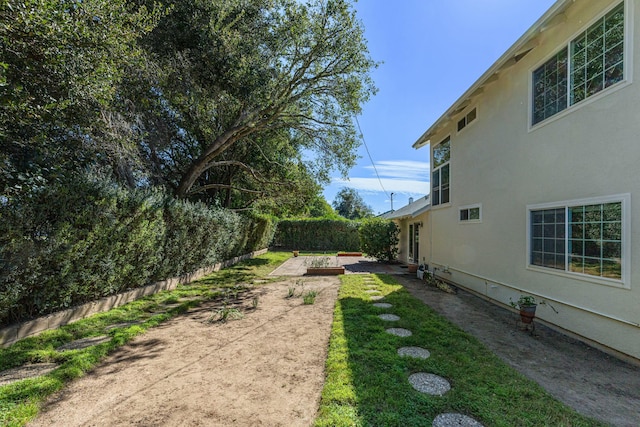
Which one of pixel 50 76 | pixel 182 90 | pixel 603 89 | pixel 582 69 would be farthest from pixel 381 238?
pixel 50 76

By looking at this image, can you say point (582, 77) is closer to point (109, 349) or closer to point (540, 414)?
point (540, 414)

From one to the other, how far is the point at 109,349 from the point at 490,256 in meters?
8.25

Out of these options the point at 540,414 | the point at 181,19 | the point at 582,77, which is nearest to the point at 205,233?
the point at 181,19

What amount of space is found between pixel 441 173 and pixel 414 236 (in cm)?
384

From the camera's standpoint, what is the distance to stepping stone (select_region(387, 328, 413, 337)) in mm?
4700

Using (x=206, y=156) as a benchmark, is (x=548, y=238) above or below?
below

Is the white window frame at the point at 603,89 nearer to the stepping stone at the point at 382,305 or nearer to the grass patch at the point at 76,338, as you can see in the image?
the stepping stone at the point at 382,305

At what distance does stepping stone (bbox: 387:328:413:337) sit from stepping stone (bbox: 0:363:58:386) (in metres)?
4.88

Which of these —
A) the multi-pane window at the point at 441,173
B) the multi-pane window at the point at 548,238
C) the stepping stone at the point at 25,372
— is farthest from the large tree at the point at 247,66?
the multi-pane window at the point at 548,238

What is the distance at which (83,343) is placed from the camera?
4191 mm

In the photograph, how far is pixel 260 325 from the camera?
17.4ft

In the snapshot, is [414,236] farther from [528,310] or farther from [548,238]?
[528,310]

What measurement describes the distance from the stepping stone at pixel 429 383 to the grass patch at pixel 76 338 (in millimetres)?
3929

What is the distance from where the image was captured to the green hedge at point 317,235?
21875 mm
